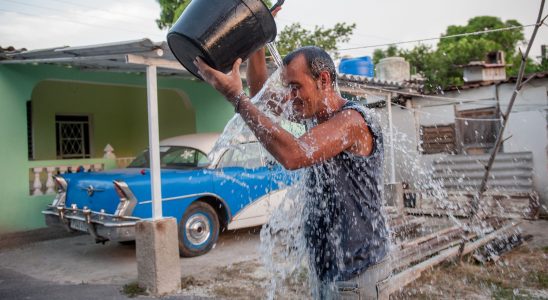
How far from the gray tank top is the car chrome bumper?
14.5 ft

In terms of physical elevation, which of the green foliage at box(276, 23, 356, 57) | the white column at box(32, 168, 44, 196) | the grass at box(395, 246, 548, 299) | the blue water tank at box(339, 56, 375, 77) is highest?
the green foliage at box(276, 23, 356, 57)

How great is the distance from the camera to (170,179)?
6.47 metres

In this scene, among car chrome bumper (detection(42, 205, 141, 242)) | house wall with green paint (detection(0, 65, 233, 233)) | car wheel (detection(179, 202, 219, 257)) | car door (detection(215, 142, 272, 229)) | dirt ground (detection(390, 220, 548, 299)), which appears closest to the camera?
dirt ground (detection(390, 220, 548, 299))

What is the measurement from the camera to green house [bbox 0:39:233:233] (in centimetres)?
720

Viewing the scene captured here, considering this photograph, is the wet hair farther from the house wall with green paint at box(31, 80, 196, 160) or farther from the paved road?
the house wall with green paint at box(31, 80, 196, 160)

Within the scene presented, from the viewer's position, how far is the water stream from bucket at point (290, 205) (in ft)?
7.36

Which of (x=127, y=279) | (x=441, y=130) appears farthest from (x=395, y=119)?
A: (x=127, y=279)

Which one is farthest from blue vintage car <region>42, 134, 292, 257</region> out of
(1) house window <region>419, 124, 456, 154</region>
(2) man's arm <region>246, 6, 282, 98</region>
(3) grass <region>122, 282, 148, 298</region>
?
(1) house window <region>419, 124, 456, 154</region>

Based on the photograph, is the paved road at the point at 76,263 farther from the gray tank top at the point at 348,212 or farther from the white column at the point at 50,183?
the gray tank top at the point at 348,212

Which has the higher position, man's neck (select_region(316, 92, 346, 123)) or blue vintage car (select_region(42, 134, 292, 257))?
man's neck (select_region(316, 92, 346, 123))

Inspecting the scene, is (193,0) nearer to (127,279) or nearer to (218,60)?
(218,60)

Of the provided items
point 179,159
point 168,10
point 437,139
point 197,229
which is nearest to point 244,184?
point 197,229

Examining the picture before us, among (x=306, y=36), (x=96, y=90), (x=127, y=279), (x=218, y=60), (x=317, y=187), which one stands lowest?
(x=127, y=279)

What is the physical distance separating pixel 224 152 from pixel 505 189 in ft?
22.5
